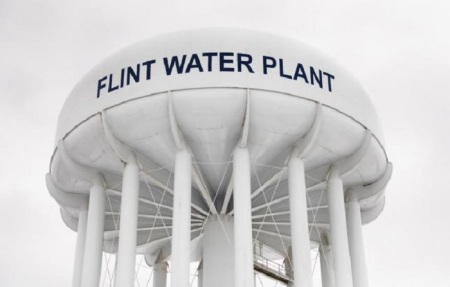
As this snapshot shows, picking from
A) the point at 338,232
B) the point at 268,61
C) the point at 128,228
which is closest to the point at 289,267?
the point at 338,232

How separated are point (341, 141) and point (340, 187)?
1.54 metres

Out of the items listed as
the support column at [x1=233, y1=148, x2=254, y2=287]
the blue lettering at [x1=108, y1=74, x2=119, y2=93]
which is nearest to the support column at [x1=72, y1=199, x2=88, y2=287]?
the blue lettering at [x1=108, y1=74, x2=119, y2=93]

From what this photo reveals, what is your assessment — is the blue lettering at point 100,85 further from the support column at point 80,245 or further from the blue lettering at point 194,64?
the support column at point 80,245

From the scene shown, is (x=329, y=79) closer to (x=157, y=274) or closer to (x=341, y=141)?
(x=341, y=141)

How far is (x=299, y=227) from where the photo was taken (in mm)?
13148

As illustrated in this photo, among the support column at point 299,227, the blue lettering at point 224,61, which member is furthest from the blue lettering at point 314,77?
the blue lettering at point 224,61

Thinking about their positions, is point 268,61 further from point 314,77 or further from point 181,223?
point 181,223

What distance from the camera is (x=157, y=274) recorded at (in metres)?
19.3

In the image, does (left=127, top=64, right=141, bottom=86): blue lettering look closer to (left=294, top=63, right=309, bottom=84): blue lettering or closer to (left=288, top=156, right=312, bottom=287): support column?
(left=294, top=63, right=309, bottom=84): blue lettering

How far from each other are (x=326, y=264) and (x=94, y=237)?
6.48m

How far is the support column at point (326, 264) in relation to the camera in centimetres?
1769

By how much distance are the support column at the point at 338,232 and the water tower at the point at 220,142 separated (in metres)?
0.02

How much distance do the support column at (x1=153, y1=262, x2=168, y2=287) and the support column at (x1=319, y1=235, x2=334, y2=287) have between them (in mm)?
4710

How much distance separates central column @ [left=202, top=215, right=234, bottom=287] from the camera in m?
15.7
